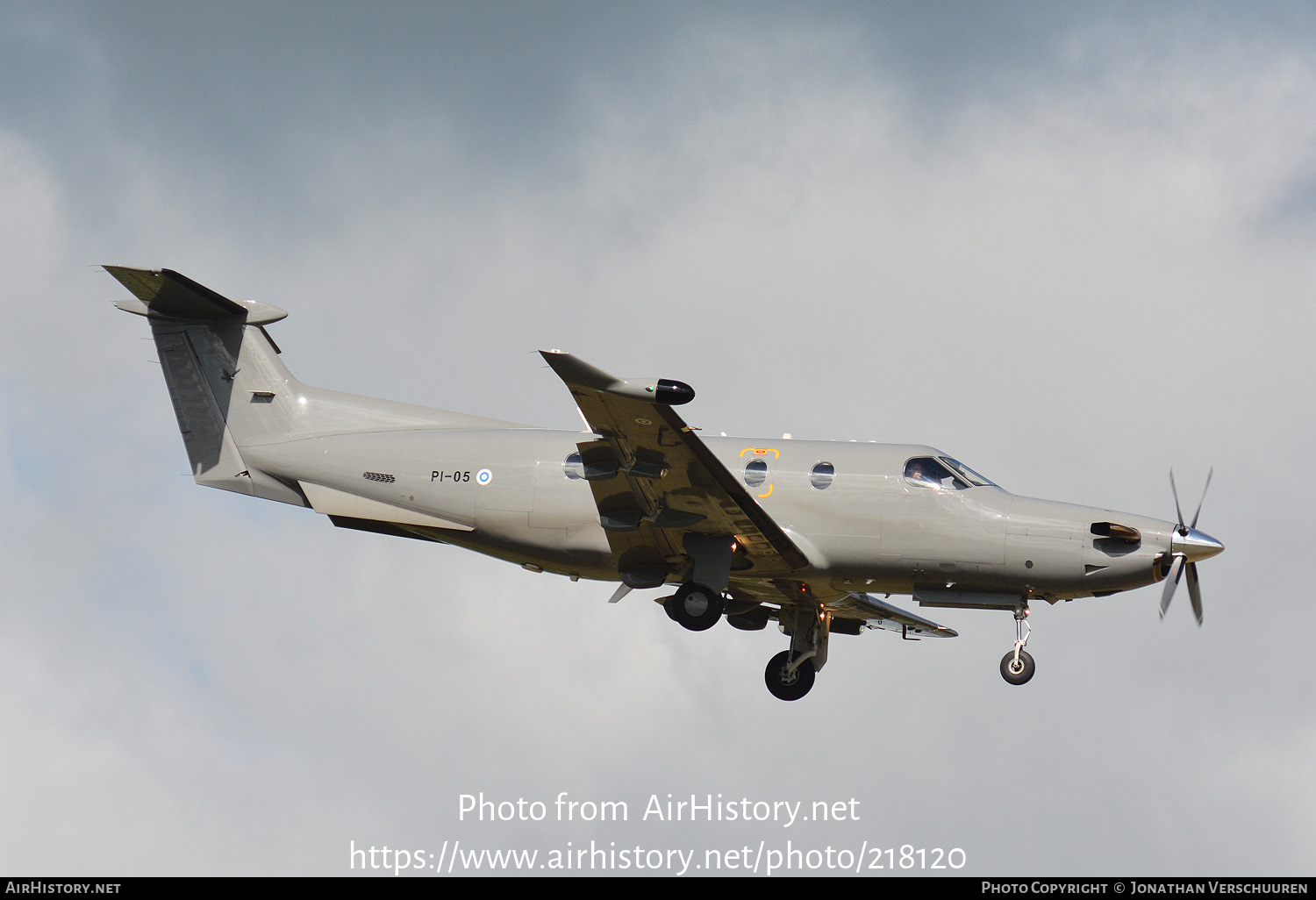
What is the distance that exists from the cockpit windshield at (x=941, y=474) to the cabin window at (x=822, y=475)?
122cm

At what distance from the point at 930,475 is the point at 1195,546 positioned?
13.9 ft

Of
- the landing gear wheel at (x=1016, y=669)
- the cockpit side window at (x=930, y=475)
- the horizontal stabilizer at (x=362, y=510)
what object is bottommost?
the landing gear wheel at (x=1016, y=669)

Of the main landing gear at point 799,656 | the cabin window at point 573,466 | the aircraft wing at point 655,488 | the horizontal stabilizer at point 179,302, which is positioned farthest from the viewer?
→ the main landing gear at point 799,656

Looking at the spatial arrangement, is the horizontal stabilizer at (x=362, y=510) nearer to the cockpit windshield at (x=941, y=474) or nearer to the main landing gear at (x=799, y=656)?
the main landing gear at (x=799, y=656)

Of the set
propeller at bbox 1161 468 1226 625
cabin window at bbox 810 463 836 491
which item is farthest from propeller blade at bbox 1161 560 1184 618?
cabin window at bbox 810 463 836 491

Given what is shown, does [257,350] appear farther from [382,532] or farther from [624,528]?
[624,528]

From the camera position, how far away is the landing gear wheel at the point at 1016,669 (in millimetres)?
21641

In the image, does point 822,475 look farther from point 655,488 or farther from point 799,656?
point 799,656

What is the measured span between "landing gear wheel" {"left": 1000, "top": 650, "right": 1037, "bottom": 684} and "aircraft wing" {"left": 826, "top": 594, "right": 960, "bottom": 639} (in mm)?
4282

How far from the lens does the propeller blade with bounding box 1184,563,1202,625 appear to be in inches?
862

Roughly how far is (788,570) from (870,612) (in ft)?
15.1

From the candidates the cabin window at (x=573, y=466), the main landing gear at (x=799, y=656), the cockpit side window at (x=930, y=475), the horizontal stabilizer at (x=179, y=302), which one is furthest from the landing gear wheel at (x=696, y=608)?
the horizontal stabilizer at (x=179, y=302)

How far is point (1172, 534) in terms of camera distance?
2130 cm

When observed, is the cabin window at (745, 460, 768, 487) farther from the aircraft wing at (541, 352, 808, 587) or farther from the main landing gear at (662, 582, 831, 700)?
the main landing gear at (662, 582, 831, 700)
